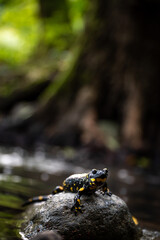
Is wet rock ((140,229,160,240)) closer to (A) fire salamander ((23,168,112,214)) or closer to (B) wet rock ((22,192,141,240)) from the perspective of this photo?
(B) wet rock ((22,192,141,240))

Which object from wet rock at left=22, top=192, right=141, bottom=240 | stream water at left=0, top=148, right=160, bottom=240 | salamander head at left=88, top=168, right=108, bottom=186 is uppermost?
stream water at left=0, top=148, right=160, bottom=240

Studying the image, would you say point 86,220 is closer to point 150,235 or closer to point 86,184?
point 86,184

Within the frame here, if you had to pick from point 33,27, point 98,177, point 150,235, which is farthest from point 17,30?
point 98,177

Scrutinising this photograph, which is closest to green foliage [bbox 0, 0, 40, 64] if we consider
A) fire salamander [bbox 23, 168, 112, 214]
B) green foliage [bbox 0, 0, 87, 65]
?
green foliage [bbox 0, 0, 87, 65]

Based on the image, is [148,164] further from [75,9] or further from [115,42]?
[75,9]

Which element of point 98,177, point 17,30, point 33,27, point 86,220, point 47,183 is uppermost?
point 33,27

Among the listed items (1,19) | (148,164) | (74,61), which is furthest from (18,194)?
(1,19)

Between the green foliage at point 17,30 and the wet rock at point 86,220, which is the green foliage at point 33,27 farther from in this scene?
the wet rock at point 86,220
